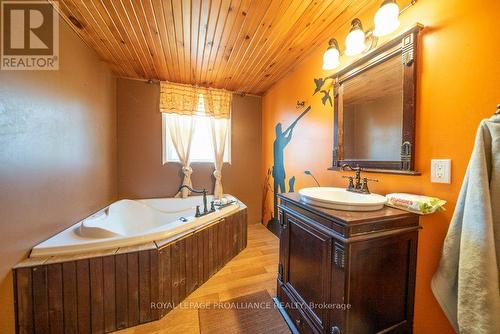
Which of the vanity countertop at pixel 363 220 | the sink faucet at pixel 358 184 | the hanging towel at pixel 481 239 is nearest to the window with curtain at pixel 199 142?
the sink faucet at pixel 358 184

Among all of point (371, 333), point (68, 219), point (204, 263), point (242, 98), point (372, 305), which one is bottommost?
point (204, 263)

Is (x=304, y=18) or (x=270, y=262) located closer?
(x=304, y=18)

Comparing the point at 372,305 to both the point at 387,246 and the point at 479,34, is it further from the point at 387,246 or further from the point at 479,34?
the point at 479,34

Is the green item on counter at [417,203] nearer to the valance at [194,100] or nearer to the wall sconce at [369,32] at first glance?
the wall sconce at [369,32]

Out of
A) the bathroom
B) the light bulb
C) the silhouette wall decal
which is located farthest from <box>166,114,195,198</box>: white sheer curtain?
the light bulb

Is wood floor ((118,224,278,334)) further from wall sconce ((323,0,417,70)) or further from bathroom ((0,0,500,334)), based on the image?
wall sconce ((323,0,417,70))

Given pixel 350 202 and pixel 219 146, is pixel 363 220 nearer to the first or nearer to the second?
pixel 350 202

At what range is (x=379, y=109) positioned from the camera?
1.23 meters

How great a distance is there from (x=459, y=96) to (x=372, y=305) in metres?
1.11

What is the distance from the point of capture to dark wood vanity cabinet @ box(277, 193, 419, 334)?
83 centimetres

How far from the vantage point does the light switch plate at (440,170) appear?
2.95 feet

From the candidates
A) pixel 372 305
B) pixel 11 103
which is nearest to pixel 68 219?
pixel 11 103

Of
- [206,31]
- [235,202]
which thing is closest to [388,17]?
[206,31]

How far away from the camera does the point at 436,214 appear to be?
942 millimetres
